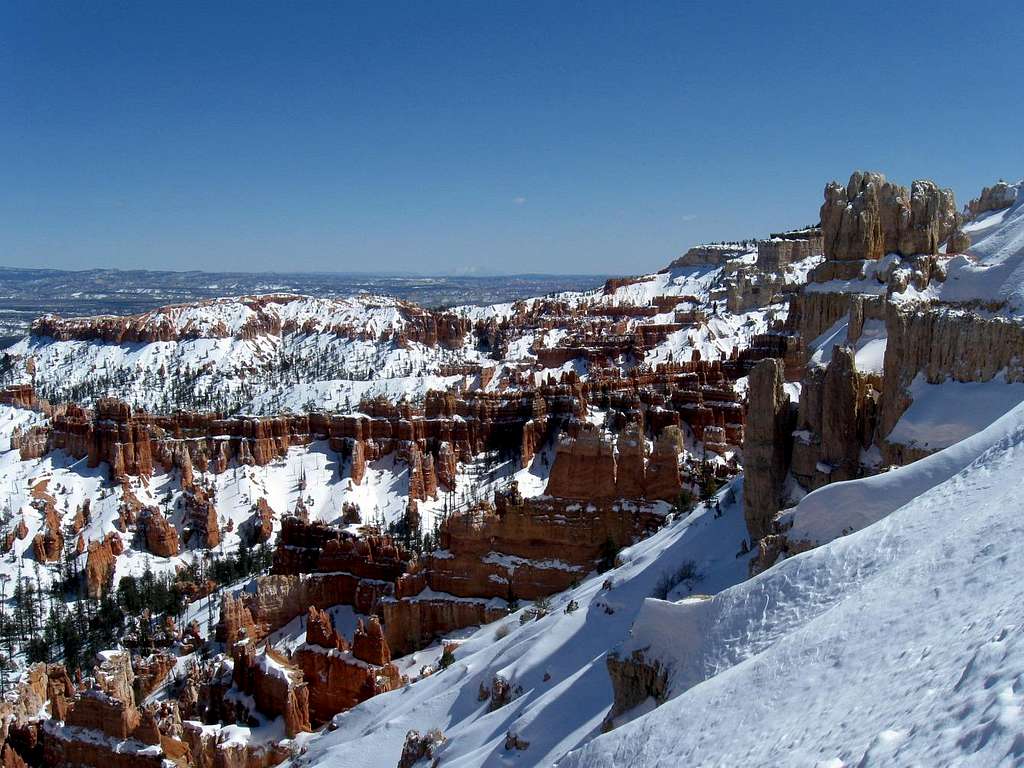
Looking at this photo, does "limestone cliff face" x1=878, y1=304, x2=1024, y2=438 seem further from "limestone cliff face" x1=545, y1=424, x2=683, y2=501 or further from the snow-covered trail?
"limestone cliff face" x1=545, y1=424, x2=683, y2=501

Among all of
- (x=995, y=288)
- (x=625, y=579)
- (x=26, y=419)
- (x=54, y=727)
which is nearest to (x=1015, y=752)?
(x=625, y=579)

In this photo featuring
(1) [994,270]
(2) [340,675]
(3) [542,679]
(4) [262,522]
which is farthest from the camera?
(4) [262,522]

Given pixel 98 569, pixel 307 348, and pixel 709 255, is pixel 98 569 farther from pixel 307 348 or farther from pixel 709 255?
pixel 709 255

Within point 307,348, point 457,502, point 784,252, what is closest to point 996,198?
point 457,502

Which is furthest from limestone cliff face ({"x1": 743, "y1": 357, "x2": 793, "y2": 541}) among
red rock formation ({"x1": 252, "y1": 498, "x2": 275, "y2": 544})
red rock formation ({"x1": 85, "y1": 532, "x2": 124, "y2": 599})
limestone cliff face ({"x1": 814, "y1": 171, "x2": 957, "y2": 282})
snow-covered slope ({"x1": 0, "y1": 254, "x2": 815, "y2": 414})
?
snow-covered slope ({"x1": 0, "y1": 254, "x2": 815, "y2": 414})

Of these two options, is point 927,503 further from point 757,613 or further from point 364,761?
→ point 364,761

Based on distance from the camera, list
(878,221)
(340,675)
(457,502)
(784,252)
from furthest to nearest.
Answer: (784,252), (457,502), (878,221), (340,675)

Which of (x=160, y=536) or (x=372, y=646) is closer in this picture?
(x=372, y=646)
